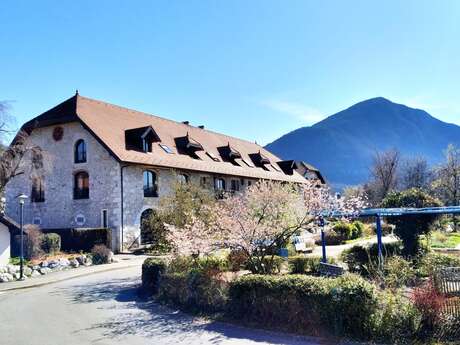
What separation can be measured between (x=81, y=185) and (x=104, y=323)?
1996cm

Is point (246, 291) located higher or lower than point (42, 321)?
higher

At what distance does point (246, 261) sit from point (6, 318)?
7592mm

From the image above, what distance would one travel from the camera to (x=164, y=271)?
14117mm

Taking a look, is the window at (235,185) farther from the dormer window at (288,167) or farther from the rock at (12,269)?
the rock at (12,269)

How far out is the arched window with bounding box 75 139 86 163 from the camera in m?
29.5

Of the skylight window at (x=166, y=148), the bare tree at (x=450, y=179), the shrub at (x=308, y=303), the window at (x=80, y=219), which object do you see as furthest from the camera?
the bare tree at (x=450, y=179)

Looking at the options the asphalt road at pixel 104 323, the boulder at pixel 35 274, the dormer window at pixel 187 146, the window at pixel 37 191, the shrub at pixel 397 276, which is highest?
the dormer window at pixel 187 146

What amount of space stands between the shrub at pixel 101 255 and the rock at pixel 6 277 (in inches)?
183

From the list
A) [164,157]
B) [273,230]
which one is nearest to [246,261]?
[273,230]

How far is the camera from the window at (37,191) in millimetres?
31219

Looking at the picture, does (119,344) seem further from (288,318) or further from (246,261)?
(246,261)

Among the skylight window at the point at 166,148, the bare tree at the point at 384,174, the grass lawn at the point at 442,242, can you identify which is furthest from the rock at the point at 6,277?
the bare tree at the point at 384,174

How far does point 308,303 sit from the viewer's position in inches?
374

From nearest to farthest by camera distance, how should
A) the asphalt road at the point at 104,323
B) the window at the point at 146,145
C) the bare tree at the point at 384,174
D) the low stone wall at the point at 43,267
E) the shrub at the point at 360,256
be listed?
the asphalt road at the point at 104,323
the shrub at the point at 360,256
the low stone wall at the point at 43,267
the window at the point at 146,145
the bare tree at the point at 384,174
